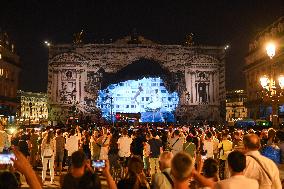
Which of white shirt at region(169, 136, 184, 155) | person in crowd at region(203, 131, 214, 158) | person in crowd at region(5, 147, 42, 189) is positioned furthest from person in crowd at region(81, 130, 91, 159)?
person in crowd at region(5, 147, 42, 189)

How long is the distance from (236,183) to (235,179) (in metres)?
0.07

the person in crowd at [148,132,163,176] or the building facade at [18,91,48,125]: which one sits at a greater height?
the building facade at [18,91,48,125]

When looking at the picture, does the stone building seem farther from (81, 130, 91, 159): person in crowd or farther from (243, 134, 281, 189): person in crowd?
(243, 134, 281, 189): person in crowd

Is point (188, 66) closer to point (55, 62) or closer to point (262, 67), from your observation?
point (262, 67)

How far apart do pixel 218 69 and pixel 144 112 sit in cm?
1671

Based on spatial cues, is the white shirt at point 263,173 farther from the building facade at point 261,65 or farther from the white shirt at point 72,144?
the building facade at point 261,65

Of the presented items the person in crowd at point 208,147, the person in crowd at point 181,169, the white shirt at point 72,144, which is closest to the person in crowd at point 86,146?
the white shirt at point 72,144

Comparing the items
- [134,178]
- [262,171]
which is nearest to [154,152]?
[262,171]

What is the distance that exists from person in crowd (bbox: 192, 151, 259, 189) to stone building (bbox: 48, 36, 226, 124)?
218 feet

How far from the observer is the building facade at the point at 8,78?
6116 cm

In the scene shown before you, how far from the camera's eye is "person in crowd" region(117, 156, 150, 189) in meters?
5.30

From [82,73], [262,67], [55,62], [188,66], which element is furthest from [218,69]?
[55,62]

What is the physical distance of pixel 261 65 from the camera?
197ft

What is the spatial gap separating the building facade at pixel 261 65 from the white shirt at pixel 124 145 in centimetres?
3868
